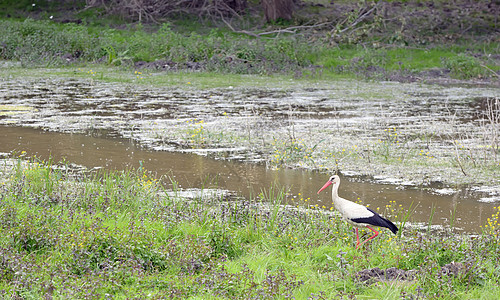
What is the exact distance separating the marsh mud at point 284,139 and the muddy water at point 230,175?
2 cm

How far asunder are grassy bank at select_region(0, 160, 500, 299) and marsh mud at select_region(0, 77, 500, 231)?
173cm

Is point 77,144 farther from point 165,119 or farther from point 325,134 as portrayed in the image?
point 325,134

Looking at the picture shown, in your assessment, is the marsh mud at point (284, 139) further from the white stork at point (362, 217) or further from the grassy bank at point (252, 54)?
the grassy bank at point (252, 54)

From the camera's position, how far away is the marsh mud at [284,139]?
9320mm

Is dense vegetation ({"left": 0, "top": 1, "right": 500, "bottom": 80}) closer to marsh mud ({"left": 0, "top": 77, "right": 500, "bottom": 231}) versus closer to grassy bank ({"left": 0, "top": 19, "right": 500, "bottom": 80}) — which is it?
grassy bank ({"left": 0, "top": 19, "right": 500, "bottom": 80})

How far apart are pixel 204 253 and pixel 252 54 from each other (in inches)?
767

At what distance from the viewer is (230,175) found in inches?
387

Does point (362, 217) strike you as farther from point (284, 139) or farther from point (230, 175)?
point (284, 139)

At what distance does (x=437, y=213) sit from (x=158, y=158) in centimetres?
463

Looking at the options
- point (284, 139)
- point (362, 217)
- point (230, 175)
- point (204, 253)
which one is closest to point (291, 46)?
point (284, 139)

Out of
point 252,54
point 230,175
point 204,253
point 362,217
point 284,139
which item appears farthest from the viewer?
point 252,54

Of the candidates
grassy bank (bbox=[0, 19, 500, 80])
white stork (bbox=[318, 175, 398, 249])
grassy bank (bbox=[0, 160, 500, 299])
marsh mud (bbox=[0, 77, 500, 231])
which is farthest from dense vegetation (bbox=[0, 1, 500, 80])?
white stork (bbox=[318, 175, 398, 249])

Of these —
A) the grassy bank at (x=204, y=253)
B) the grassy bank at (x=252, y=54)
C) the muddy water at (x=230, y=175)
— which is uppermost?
the grassy bank at (x=252, y=54)

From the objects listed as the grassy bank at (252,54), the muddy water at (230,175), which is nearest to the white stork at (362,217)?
the muddy water at (230,175)
